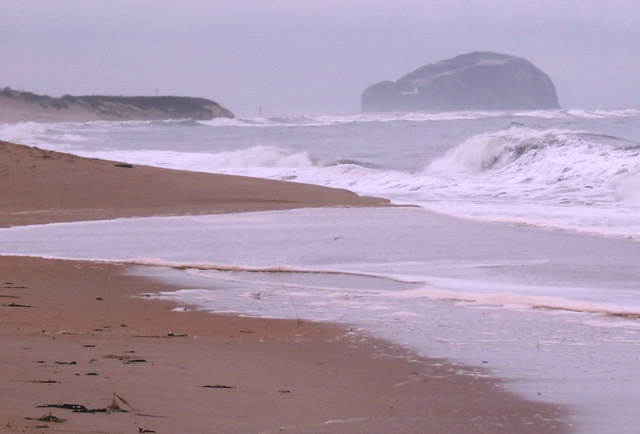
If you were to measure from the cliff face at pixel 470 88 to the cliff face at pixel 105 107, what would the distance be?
79.2 ft

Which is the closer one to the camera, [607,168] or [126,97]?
[607,168]

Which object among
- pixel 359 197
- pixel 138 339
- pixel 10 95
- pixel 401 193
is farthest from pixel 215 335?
pixel 10 95

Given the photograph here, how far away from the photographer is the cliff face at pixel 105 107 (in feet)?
274

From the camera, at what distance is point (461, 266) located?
9.03 m

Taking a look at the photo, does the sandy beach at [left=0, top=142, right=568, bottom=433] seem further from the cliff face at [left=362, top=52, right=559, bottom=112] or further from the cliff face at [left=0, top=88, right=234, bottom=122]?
the cliff face at [left=362, top=52, right=559, bottom=112]

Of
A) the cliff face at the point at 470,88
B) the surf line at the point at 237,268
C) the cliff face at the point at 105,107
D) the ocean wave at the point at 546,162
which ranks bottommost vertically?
the surf line at the point at 237,268

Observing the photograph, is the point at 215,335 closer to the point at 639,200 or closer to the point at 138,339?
the point at 138,339

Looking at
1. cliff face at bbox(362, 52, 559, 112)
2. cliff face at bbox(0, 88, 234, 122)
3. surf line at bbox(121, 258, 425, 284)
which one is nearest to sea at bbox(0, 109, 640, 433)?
surf line at bbox(121, 258, 425, 284)

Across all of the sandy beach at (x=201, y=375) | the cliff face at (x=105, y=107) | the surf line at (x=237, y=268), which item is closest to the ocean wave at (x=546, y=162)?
the surf line at (x=237, y=268)

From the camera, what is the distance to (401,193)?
17.9m

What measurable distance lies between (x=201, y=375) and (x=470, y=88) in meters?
108

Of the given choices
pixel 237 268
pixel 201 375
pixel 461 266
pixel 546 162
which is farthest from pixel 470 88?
pixel 201 375

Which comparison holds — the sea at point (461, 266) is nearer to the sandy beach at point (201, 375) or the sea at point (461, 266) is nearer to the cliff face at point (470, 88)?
the sandy beach at point (201, 375)

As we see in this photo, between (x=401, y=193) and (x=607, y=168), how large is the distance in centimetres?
394
